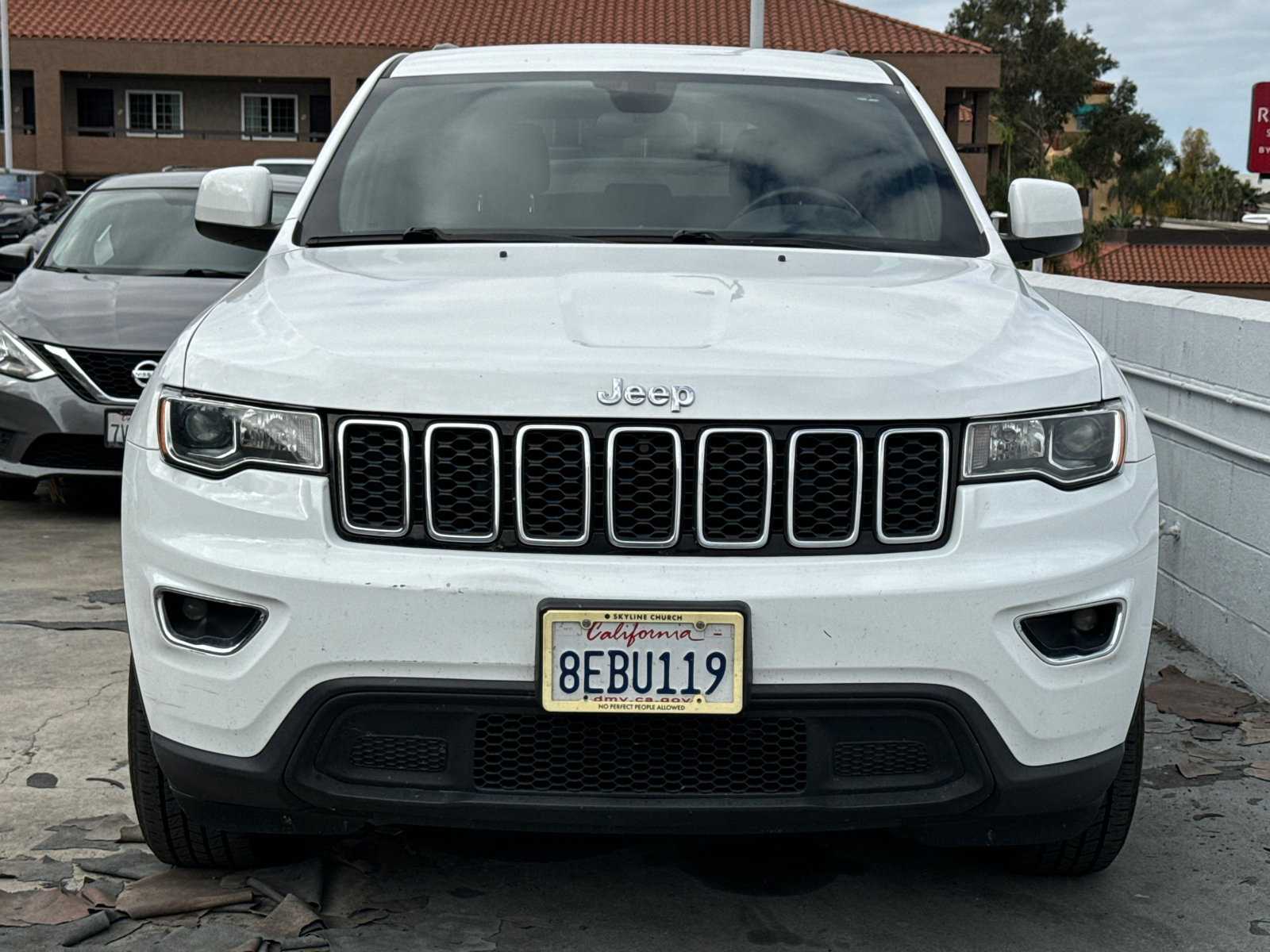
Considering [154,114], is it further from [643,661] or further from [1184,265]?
[643,661]

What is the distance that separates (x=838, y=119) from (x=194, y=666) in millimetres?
2382

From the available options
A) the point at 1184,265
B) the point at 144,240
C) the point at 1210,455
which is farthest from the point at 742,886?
the point at 1184,265

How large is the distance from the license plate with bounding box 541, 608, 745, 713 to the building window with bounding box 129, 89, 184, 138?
52.3 meters

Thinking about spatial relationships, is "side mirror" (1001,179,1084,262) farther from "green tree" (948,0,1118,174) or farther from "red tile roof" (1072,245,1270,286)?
"green tree" (948,0,1118,174)

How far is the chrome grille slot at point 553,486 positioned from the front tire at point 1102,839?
116cm

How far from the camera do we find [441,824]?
2.89 meters

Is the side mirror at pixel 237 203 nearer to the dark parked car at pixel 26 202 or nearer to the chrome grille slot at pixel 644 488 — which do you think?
the chrome grille slot at pixel 644 488

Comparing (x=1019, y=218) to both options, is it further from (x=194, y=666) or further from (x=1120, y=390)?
(x=194, y=666)

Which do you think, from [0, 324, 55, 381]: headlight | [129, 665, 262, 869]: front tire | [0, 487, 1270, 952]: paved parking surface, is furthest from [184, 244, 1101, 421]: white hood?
[0, 324, 55, 381]: headlight

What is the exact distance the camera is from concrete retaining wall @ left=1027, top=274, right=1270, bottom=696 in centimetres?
489

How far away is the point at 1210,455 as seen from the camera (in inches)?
207

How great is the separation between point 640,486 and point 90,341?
502 cm

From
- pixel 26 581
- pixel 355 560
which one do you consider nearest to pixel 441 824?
pixel 355 560

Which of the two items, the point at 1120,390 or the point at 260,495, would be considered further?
the point at 1120,390
